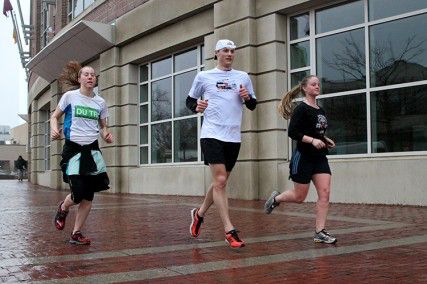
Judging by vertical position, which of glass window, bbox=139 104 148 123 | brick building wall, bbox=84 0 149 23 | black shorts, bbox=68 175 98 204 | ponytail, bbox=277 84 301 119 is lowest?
black shorts, bbox=68 175 98 204

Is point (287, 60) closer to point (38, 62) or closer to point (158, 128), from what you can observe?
point (158, 128)

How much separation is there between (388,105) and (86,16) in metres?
13.5

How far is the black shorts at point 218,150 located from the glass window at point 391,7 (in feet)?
19.9

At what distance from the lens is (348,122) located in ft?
36.1

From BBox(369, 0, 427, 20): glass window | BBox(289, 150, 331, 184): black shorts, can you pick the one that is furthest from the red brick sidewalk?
BBox(369, 0, 427, 20): glass window

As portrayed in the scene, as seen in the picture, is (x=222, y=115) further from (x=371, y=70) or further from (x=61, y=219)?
(x=371, y=70)

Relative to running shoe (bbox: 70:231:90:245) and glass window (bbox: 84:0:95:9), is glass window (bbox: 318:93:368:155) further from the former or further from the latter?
glass window (bbox: 84:0:95:9)

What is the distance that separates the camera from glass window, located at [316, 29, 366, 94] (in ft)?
35.8

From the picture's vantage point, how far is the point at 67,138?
5.96m

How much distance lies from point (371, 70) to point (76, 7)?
15.4 meters

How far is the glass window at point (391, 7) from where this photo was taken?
1007 cm

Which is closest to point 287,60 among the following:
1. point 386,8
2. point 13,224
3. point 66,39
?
point 386,8

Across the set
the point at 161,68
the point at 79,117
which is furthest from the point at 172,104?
the point at 79,117

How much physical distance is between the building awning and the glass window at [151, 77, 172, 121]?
2418 millimetres
